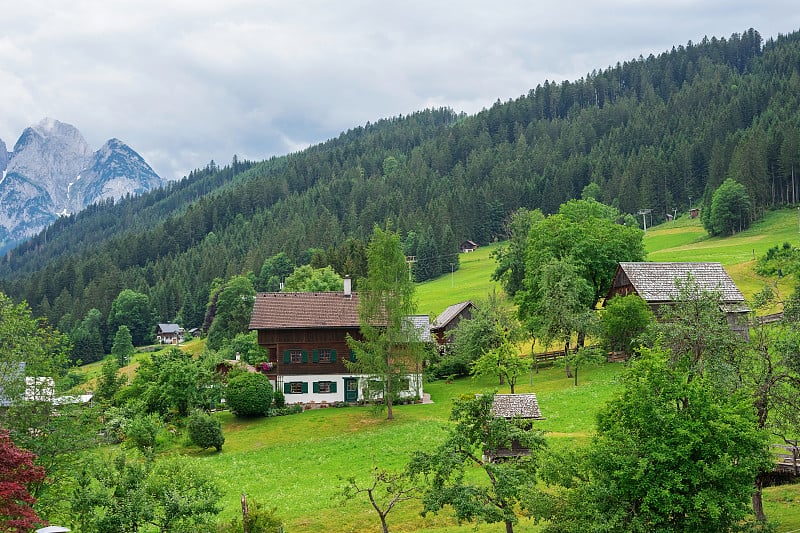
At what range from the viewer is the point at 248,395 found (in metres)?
53.2

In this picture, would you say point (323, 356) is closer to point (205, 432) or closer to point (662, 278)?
point (205, 432)

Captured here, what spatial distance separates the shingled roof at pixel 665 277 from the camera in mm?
57000

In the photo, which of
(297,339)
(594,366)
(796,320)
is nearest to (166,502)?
(796,320)

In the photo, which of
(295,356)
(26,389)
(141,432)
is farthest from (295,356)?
(26,389)

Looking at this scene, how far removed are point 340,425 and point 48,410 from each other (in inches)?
992

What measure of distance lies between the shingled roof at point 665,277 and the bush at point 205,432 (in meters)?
34.9

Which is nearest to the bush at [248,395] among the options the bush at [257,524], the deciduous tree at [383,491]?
the deciduous tree at [383,491]

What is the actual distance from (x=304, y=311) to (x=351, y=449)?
2056 cm

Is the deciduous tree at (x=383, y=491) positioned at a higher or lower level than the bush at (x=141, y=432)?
lower

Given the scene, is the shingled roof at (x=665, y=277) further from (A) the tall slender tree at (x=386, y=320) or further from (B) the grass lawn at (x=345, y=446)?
(A) the tall slender tree at (x=386, y=320)

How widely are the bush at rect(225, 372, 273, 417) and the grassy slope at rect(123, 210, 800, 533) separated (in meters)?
0.99

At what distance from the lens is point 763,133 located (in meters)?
127

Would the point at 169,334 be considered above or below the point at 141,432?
above

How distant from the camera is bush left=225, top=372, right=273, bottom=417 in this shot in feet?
175
